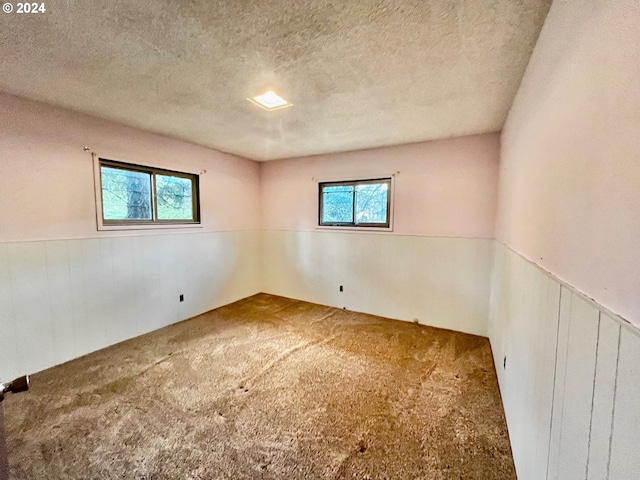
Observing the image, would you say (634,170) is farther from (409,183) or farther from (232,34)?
(409,183)

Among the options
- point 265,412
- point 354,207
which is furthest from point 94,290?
point 354,207

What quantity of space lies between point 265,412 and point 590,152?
83.8 inches

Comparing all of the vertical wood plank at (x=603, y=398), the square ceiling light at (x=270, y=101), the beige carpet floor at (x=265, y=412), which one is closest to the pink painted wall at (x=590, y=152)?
the vertical wood plank at (x=603, y=398)

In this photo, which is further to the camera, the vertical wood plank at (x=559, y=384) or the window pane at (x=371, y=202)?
the window pane at (x=371, y=202)

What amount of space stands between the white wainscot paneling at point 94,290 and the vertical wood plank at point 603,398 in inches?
138

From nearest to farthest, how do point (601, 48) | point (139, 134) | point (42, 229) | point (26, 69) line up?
1. point (601, 48)
2. point (26, 69)
3. point (42, 229)
4. point (139, 134)

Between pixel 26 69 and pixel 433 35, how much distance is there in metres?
2.51

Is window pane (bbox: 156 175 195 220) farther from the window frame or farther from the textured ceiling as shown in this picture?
the window frame

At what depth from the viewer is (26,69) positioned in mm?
1761

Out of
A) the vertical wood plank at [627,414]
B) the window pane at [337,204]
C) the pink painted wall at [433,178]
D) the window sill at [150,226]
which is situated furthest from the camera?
the window pane at [337,204]

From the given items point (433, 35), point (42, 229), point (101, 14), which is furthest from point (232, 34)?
point (42, 229)

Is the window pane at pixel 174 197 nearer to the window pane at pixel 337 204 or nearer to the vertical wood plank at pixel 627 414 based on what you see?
the window pane at pixel 337 204

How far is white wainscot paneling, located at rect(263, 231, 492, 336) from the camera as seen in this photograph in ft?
10.5

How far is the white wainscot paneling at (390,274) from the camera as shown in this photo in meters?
3.20
